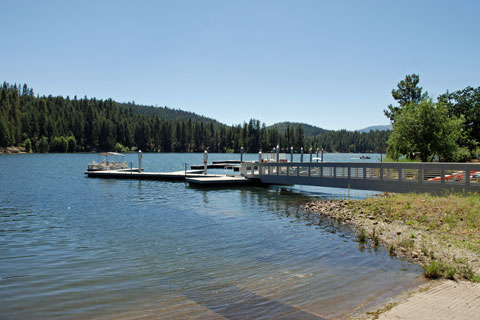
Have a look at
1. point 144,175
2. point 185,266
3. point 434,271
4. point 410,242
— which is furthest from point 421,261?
point 144,175

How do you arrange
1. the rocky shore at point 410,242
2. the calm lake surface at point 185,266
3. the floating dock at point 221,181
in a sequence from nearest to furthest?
the calm lake surface at point 185,266, the rocky shore at point 410,242, the floating dock at point 221,181

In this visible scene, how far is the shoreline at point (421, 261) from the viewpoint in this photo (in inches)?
241

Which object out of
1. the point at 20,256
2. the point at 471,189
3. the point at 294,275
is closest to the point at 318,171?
the point at 471,189

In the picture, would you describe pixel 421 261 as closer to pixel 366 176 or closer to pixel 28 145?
pixel 366 176

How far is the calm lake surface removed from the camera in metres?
7.07

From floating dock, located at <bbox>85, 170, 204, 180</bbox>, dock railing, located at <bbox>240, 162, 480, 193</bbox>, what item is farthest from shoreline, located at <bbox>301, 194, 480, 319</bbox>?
floating dock, located at <bbox>85, 170, 204, 180</bbox>

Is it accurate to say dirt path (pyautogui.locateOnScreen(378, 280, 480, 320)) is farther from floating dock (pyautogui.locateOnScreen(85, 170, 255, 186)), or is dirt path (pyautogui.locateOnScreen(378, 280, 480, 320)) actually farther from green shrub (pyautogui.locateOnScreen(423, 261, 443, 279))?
floating dock (pyautogui.locateOnScreen(85, 170, 255, 186))

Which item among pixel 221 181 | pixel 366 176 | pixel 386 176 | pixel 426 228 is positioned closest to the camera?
pixel 426 228

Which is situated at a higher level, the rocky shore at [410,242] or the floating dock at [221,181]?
Result: the floating dock at [221,181]

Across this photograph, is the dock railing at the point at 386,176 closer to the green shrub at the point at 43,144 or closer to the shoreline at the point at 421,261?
the shoreline at the point at 421,261

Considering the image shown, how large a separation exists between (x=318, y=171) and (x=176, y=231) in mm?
14637

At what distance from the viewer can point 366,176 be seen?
23312 mm

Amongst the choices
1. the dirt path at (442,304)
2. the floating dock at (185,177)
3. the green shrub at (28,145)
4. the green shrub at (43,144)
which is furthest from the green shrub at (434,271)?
the green shrub at (43,144)

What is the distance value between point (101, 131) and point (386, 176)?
5454 inches
